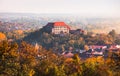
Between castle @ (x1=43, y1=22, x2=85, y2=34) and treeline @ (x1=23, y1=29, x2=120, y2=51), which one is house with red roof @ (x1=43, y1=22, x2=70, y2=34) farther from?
treeline @ (x1=23, y1=29, x2=120, y2=51)

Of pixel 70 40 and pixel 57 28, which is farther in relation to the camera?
pixel 57 28

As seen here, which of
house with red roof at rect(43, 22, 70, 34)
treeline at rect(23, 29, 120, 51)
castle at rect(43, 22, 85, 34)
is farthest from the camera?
house with red roof at rect(43, 22, 70, 34)

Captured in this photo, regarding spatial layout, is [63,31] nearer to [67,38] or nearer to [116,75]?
[67,38]

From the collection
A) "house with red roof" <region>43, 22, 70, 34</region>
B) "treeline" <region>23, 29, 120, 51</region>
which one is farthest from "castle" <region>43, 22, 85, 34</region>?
"treeline" <region>23, 29, 120, 51</region>

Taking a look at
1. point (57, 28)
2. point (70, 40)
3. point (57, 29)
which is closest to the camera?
point (70, 40)

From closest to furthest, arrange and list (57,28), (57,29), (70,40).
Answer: (70,40) → (57,29) → (57,28)

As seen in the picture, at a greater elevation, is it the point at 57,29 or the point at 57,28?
the point at 57,28

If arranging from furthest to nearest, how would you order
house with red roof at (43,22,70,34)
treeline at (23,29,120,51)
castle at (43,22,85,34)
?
1. house with red roof at (43,22,70,34)
2. castle at (43,22,85,34)
3. treeline at (23,29,120,51)

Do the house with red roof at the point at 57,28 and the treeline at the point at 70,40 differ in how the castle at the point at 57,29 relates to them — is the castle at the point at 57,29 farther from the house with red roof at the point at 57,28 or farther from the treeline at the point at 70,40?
the treeline at the point at 70,40

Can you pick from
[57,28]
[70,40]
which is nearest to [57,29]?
[57,28]

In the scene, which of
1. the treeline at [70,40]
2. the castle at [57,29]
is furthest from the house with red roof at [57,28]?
the treeline at [70,40]

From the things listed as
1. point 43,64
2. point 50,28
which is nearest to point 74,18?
point 50,28

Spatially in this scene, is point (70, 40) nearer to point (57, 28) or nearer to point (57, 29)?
point (57, 29)
